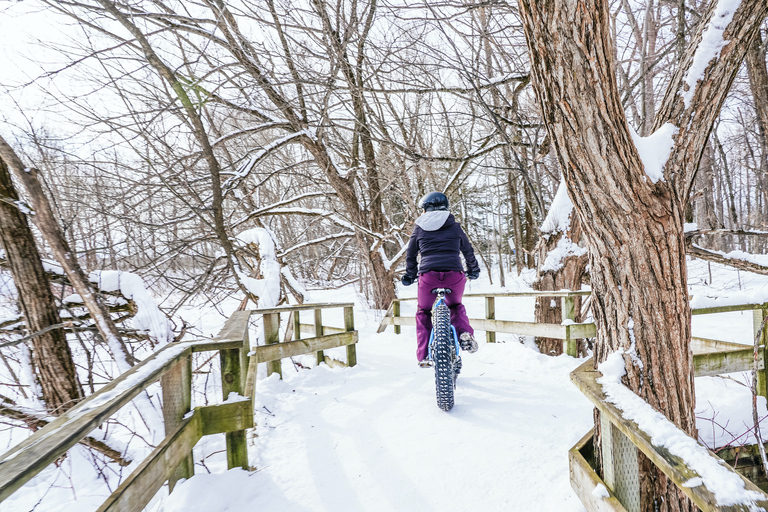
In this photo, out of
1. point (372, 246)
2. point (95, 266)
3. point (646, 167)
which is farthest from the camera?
point (372, 246)

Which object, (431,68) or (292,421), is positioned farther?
(431,68)

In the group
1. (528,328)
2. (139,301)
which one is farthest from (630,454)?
(139,301)

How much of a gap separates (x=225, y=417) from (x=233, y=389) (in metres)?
0.18

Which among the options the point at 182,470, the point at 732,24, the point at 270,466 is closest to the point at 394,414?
the point at 270,466

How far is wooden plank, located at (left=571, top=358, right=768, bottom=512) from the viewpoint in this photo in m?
0.91

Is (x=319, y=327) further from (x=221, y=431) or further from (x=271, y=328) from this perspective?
(x=221, y=431)

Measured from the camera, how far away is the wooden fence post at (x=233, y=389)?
237 centimetres

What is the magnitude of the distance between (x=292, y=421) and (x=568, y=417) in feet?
7.94

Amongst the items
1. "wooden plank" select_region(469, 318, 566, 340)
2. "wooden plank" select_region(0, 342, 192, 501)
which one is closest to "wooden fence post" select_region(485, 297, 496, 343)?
"wooden plank" select_region(469, 318, 566, 340)

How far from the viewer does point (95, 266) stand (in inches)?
189

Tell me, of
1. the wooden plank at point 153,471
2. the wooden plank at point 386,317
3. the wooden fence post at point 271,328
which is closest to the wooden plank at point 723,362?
the wooden plank at point 153,471

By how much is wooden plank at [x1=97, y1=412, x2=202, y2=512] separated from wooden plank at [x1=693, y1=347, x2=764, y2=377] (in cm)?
391

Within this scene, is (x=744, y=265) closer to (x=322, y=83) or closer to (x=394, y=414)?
(x=394, y=414)

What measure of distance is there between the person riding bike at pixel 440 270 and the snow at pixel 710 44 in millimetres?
2043
